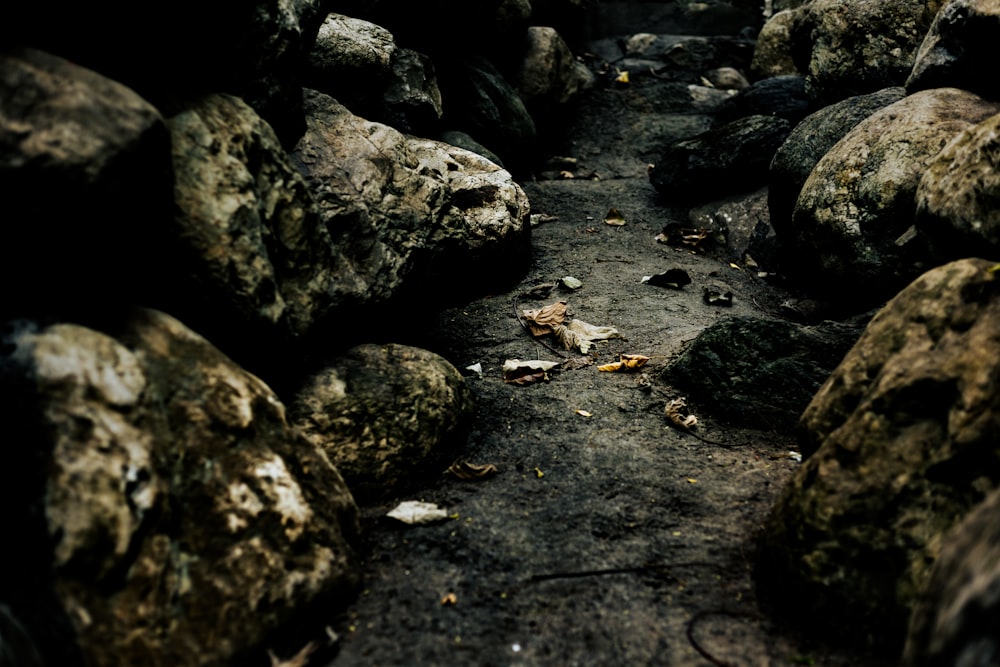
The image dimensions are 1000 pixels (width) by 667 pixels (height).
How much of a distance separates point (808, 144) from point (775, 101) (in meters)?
2.84

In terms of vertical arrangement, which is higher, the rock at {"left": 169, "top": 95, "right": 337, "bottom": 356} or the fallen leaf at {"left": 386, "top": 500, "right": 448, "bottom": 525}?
the rock at {"left": 169, "top": 95, "right": 337, "bottom": 356}

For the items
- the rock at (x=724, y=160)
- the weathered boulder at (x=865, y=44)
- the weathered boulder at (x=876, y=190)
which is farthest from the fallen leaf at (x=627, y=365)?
the weathered boulder at (x=865, y=44)

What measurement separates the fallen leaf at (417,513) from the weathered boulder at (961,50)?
14.3 ft

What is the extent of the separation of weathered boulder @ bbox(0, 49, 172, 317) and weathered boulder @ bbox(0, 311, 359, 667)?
0.18 m

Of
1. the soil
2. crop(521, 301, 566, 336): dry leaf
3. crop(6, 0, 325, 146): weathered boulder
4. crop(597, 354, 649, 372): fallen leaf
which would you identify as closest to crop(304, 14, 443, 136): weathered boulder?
crop(6, 0, 325, 146): weathered boulder

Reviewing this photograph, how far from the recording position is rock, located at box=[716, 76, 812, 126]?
8.42 metres

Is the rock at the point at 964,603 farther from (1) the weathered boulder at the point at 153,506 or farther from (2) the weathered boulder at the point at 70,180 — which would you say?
(2) the weathered boulder at the point at 70,180

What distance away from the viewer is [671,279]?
6.27 metres

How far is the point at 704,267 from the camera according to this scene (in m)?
6.88

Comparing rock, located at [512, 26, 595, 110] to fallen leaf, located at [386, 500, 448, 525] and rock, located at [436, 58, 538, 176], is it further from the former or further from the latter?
fallen leaf, located at [386, 500, 448, 525]

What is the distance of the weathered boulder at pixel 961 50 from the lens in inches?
176

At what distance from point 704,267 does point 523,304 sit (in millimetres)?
2024

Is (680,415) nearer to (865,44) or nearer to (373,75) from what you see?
(373,75)

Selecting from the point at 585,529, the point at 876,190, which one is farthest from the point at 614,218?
the point at 585,529
